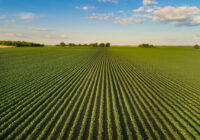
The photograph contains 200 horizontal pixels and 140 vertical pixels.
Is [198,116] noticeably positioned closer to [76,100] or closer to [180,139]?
[180,139]

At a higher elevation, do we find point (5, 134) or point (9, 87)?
point (9, 87)

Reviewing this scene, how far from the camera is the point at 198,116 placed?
5.83 metres

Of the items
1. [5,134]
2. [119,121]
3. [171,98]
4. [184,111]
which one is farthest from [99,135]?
[171,98]

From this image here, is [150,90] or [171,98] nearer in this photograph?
[171,98]

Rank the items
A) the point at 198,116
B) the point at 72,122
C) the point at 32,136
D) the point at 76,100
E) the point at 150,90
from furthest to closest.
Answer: the point at 150,90 → the point at 76,100 → the point at 198,116 → the point at 72,122 → the point at 32,136

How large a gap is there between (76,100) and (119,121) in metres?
3.30

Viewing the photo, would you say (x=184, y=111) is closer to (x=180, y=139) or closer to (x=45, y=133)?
(x=180, y=139)

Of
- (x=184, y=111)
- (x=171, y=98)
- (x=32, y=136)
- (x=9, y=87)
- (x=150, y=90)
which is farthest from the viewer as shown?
(x=150, y=90)

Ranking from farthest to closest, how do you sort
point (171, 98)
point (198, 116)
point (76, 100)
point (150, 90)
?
point (150, 90) < point (171, 98) < point (76, 100) < point (198, 116)

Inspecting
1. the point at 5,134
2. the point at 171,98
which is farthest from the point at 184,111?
the point at 5,134

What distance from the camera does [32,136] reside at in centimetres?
423

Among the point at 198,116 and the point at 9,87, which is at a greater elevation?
the point at 9,87

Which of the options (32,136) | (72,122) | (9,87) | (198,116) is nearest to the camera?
(32,136)

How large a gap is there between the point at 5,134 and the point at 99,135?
3925mm
